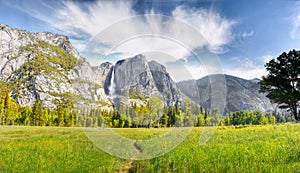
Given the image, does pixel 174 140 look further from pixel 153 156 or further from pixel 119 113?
pixel 119 113

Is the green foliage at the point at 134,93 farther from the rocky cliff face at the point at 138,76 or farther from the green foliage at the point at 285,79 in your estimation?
the green foliage at the point at 285,79

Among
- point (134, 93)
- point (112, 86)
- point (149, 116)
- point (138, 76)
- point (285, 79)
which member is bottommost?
point (149, 116)

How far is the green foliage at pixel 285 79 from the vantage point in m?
37.5

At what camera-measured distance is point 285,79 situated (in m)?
37.8

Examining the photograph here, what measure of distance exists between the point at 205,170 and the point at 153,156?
3.82 metres

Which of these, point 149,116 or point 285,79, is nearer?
point 149,116

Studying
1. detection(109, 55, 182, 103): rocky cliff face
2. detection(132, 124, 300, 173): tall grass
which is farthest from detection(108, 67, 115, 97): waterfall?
detection(132, 124, 300, 173): tall grass

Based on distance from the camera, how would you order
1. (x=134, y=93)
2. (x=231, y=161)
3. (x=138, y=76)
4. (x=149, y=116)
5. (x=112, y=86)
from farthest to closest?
(x=149, y=116)
(x=134, y=93)
(x=138, y=76)
(x=112, y=86)
(x=231, y=161)

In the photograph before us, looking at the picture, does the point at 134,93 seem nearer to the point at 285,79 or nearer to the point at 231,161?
the point at 231,161

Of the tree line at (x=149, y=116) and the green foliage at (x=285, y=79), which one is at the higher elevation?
the green foliage at (x=285, y=79)

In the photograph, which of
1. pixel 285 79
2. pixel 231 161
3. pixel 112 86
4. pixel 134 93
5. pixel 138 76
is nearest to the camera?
pixel 231 161

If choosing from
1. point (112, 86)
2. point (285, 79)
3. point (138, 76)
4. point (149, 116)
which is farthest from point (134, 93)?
point (285, 79)

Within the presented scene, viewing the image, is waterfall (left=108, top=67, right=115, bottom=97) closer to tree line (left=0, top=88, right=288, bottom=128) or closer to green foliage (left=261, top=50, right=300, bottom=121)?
tree line (left=0, top=88, right=288, bottom=128)

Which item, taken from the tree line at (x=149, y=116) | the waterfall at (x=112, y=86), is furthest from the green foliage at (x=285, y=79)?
the waterfall at (x=112, y=86)
